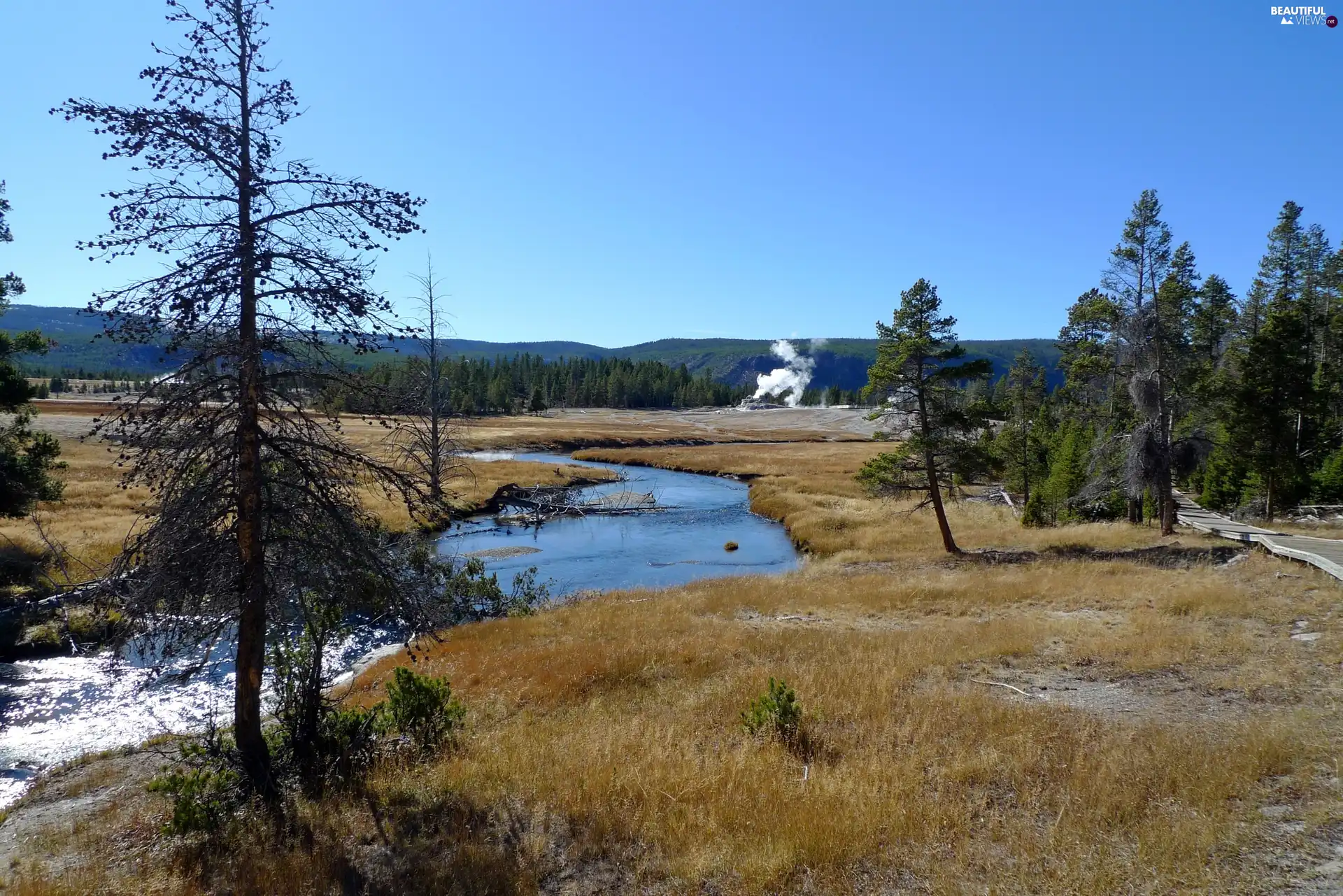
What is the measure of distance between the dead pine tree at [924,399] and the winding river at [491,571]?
6629 millimetres

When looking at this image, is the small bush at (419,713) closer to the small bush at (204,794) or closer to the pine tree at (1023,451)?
the small bush at (204,794)

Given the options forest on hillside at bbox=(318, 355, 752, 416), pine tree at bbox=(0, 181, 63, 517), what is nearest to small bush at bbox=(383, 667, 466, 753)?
pine tree at bbox=(0, 181, 63, 517)

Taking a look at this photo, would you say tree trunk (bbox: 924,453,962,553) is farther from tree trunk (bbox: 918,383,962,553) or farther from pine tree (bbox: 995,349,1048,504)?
pine tree (bbox: 995,349,1048,504)

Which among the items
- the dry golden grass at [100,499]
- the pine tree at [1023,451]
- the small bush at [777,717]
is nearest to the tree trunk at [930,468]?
the pine tree at [1023,451]

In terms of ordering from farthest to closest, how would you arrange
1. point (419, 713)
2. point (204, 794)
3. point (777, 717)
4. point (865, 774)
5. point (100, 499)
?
1. point (100, 499)
2. point (419, 713)
3. point (777, 717)
4. point (204, 794)
5. point (865, 774)

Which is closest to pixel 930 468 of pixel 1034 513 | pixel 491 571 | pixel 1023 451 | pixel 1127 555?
pixel 1127 555

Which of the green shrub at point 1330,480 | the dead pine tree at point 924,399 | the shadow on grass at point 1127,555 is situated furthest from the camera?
the green shrub at point 1330,480

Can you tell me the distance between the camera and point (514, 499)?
145 feet

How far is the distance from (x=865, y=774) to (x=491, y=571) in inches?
896

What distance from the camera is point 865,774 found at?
7.52 metres

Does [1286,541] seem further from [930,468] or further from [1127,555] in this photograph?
[930,468]

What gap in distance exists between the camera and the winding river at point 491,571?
42.4 feet

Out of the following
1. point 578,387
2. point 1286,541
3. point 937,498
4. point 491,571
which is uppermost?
point 578,387

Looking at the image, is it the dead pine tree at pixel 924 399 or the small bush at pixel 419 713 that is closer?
the small bush at pixel 419 713
